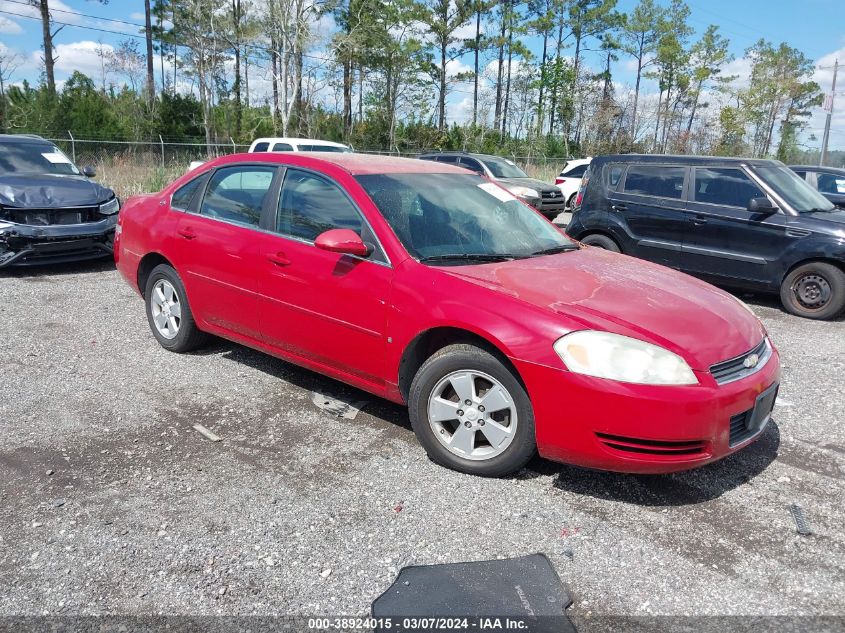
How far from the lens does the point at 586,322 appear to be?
3.12m

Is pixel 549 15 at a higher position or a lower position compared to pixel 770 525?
higher

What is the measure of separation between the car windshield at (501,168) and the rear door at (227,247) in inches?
455

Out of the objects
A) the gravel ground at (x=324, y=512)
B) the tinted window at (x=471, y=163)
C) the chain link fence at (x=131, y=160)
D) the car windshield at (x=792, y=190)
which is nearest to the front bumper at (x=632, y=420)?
the gravel ground at (x=324, y=512)

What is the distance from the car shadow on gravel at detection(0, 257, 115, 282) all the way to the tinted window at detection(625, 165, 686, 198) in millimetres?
7139

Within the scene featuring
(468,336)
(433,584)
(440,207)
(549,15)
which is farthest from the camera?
(549,15)

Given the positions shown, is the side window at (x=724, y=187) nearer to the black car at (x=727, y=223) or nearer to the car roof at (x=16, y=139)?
the black car at (x=727, y=223)

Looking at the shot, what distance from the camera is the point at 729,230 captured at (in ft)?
25.8

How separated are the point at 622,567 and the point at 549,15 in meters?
49.4

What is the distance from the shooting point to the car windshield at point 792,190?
7.80 meters

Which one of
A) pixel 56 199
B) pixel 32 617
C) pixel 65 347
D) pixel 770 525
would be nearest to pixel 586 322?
pixel 770 525

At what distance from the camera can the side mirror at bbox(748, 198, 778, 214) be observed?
24.8 feet

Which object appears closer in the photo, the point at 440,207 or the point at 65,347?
the point at 440,207

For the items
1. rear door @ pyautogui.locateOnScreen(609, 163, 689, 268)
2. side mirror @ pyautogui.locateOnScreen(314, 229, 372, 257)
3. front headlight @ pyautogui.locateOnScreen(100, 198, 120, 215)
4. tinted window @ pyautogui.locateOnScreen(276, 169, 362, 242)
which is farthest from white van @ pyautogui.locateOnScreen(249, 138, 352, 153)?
side mirror @ pyautogui.locateOnScreen(314, 229, 372, 257)

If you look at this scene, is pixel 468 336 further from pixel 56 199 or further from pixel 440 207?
pixel 56 199
